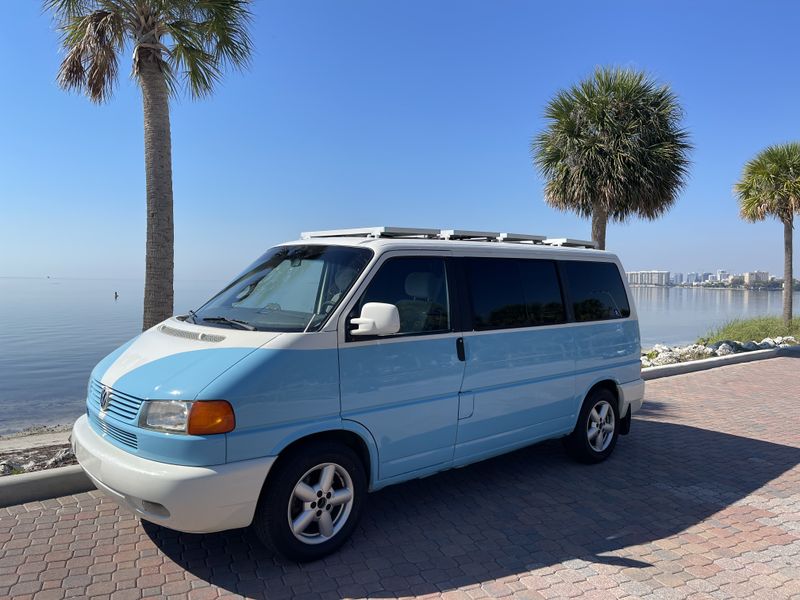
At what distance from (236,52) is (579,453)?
22.6 feet

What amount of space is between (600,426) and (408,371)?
288 centimetres

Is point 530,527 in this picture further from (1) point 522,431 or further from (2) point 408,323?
(2) point 408,323

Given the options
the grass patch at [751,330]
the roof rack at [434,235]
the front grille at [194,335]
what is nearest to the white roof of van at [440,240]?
the roof rack at [434,235]

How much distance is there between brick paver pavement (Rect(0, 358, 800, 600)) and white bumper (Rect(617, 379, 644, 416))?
580 mm

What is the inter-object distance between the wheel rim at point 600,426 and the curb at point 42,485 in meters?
4.65

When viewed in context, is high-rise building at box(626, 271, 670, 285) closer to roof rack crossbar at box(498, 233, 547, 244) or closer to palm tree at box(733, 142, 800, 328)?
palm tree at box(733, 142, 800, 328)

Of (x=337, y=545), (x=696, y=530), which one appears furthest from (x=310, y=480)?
(x=696, y=530)

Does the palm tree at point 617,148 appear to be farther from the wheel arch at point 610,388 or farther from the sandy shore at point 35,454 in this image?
the sandy shore at point 35,454

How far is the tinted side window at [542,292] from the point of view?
518 cm

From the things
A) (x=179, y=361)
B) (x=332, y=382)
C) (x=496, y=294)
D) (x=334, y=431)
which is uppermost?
(x=496, y=294)

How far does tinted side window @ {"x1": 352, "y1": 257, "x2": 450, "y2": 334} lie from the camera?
4.12 meters

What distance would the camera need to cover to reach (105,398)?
3.77 metres

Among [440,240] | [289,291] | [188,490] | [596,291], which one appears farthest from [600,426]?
[188,490]

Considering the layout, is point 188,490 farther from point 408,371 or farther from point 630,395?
point 630,395
